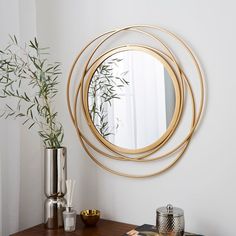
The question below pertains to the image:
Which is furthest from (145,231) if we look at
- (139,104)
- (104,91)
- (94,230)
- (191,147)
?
(104,91)

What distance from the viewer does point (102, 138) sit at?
176 centimetres

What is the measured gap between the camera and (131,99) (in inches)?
66.3

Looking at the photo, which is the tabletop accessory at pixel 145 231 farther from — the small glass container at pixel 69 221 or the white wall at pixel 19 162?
the white wall at pixel 19 162

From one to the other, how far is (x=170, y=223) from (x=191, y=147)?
0.33m

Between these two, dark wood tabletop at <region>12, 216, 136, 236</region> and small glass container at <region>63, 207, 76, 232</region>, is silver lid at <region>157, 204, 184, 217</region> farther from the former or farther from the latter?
small glass container at <region>63, 207, 76, 232</region>

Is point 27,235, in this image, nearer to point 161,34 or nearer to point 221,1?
point 161,34

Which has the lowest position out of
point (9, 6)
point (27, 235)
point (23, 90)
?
point (27, 235)

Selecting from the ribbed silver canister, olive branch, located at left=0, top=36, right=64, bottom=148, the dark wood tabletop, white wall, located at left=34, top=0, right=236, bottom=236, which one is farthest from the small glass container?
the ribbed silver canister

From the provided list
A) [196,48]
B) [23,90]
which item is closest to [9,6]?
[23,90]

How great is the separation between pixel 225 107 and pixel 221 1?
0.42 metres

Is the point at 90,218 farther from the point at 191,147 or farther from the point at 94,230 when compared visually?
the point at 191,147

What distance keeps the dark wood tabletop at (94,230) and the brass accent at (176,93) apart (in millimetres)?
232

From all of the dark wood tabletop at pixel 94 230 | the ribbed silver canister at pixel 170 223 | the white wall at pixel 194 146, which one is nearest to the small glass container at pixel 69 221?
the dark wood tabletop at pixel 94 230

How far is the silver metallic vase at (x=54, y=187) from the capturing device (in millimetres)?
1690
